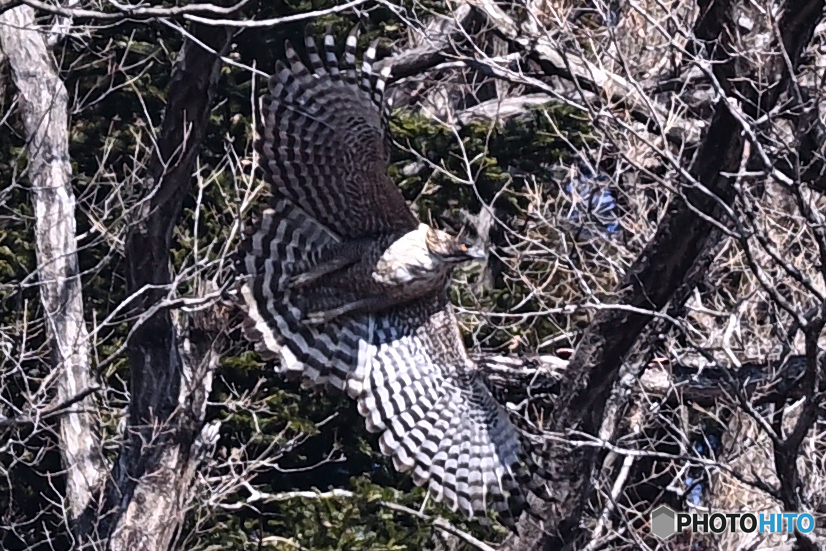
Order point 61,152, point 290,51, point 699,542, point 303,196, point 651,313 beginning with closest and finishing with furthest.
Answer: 1. point 651,313
2. point 290,51
3. point 303,196
4. point 61,152
5. point 699,542

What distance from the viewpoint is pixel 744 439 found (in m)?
7.89

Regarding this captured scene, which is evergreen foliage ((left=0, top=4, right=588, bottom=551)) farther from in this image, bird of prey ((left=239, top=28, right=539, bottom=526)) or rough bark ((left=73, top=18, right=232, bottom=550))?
bird of prey ((left=239, top=28, right=539, bottom=526))

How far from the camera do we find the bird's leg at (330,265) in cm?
593

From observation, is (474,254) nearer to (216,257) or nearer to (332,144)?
(332,144)

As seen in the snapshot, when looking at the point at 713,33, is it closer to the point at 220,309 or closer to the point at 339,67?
the point at 339,67

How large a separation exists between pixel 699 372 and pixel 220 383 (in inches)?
114

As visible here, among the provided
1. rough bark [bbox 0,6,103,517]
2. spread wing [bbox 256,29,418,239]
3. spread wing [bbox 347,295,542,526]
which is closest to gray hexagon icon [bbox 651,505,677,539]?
spread wing [bbox 347,295,542,526]

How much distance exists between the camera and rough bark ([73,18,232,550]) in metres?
5.34

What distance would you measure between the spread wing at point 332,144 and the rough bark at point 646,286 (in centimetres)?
108

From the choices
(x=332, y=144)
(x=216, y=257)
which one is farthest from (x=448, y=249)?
(x=216, y=257)

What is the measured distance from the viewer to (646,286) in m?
5.28

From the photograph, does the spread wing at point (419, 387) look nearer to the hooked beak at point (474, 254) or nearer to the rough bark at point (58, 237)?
the hooked beak at point (474, 254)

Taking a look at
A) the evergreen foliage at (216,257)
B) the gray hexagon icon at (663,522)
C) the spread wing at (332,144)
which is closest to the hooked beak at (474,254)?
the spread wing at (332,144)

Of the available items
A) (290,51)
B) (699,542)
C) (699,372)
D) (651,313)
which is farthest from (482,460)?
(699,542)
